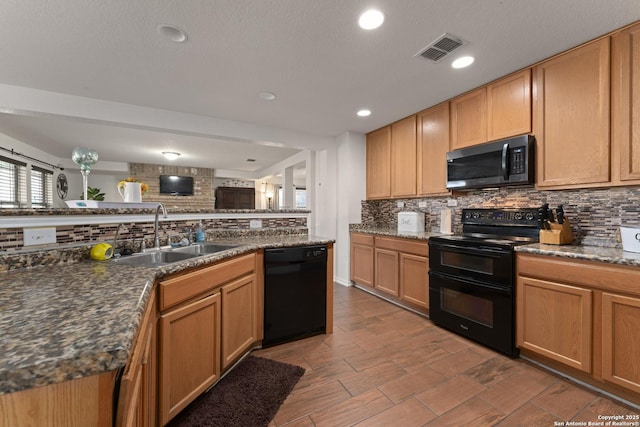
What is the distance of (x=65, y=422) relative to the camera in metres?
0.53

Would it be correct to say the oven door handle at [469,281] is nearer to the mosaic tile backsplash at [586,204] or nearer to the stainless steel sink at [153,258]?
the mosaic tile backsplash at [586,204]

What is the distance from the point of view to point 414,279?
2.88 meters

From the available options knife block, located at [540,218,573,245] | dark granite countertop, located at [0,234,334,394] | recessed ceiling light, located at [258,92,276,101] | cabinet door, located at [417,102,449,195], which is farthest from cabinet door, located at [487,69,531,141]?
dark granite countertop, located at [0,234,334,394]

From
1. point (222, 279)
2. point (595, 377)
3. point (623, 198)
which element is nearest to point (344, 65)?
point (222, 279)

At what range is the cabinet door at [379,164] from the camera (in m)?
3.70

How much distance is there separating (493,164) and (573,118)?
599 mm

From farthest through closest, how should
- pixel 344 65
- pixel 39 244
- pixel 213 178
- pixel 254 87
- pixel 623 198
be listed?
pixel 213 178 → pixel 254 87 → pixel 344 65 → pixel 623 198 → pixel 39 244

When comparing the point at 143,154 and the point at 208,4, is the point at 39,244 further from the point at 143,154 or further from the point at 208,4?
the point at 143,154

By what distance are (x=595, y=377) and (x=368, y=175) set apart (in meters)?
3.06

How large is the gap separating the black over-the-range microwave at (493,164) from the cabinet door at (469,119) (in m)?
0.11

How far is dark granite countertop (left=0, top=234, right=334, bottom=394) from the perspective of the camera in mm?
497

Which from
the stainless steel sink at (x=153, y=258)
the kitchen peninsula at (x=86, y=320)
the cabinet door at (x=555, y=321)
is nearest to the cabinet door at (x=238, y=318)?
the kitchen peninsula at (x=86, y=320)

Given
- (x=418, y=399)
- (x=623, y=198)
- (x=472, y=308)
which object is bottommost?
(x=418, y=399)

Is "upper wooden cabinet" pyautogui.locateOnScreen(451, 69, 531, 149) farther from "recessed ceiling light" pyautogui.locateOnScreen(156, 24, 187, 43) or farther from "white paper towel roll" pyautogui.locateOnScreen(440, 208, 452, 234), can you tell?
"recessed ceiling light" pyautogui.locateOnScreen(156, 24, 187, 43)
